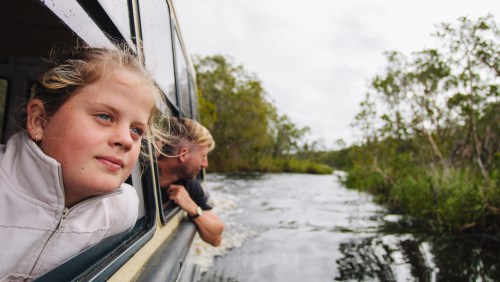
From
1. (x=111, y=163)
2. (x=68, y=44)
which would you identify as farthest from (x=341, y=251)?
(x=68, y=44)

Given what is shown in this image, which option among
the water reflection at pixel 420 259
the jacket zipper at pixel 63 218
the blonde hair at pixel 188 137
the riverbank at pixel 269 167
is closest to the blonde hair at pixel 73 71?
the jacket zipper at pixel 63 218

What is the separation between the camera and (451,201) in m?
4.79

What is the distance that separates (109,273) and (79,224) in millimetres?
187

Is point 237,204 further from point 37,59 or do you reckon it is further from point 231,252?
point 37,59

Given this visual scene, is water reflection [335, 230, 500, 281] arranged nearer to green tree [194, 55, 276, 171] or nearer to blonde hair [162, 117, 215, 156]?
blonde hair [162, 117, 215, 156]

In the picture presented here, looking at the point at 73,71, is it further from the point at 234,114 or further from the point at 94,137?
the point at 234,114

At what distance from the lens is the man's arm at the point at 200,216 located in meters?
2.21

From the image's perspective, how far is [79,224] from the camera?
0.72 metres

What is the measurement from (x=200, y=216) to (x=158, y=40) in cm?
136

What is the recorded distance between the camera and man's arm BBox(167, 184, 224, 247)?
7.25 feet

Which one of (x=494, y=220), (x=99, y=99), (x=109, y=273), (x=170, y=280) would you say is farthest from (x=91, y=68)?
(x=494, y=220)

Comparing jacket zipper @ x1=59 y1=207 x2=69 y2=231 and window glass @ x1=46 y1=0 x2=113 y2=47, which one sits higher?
window glass @ x1=46 y1=0 x2=113 y2=47

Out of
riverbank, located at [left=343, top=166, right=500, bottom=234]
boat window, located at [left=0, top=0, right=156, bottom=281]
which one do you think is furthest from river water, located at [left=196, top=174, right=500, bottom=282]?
boat window, located at [left=0, top=0, right=156, bottom=281]

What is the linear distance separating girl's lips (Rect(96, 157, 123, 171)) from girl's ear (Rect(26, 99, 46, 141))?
6.0 inches
